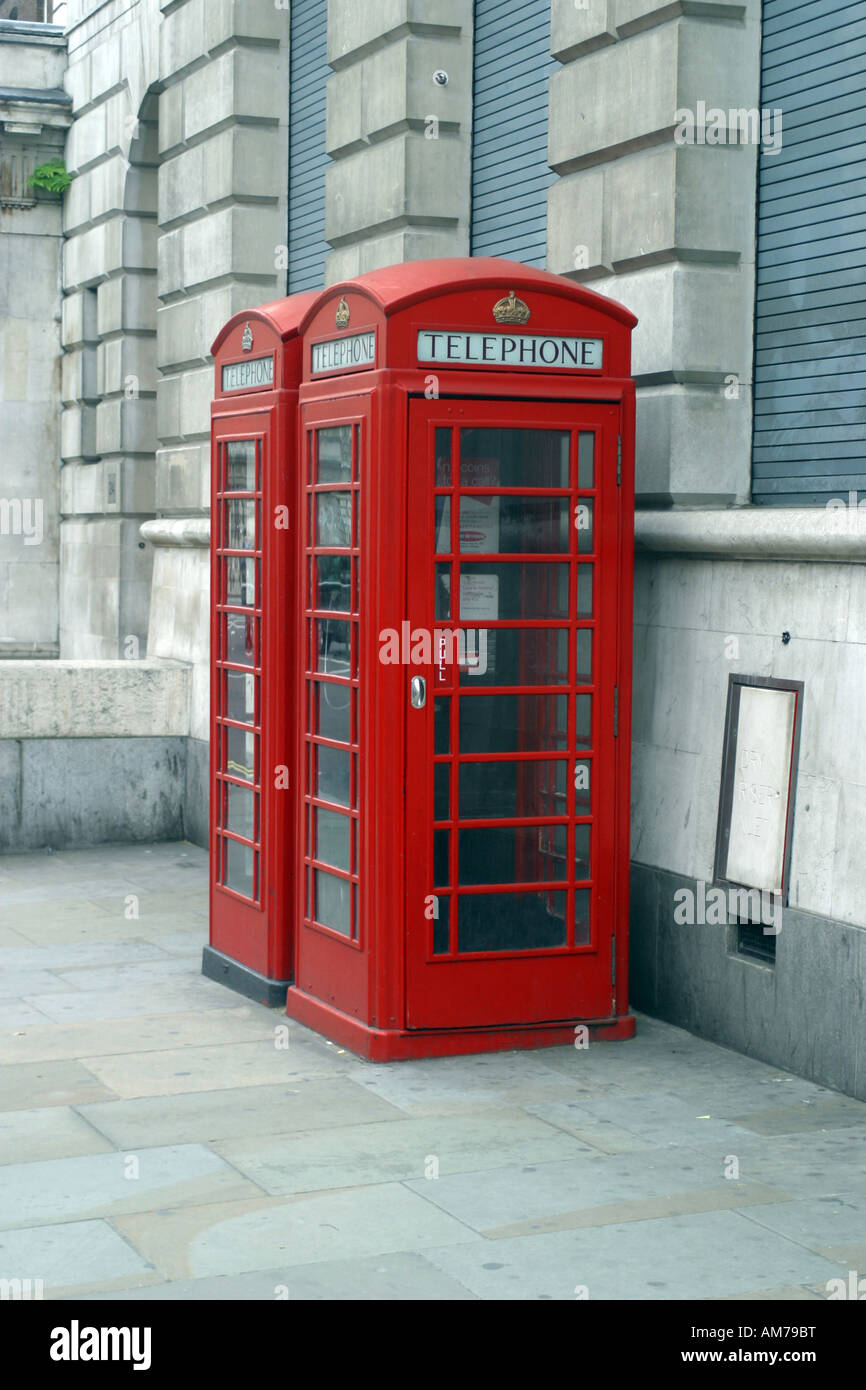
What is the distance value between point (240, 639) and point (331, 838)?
1.32 meters

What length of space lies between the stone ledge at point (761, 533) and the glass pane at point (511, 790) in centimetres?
113

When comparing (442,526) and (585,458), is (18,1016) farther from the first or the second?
(585,458)

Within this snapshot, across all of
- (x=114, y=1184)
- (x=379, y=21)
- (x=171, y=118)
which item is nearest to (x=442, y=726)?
(x=114, y=1184)

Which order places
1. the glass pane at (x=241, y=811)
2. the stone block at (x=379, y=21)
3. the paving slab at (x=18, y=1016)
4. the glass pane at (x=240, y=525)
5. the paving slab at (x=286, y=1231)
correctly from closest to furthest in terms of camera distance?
1. the paving slab at (x=286, y=1231)
2. the paving slab at (x=18, y=1016)
3. the glass pane at (x=240, y=525)
4. the glass pane at (x=241, y=811)
5. the stone block at (x=379, y=21)

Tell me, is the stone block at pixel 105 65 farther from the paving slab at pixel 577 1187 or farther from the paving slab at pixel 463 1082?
the paving slab at pixel 577 1187

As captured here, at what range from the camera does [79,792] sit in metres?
11.8

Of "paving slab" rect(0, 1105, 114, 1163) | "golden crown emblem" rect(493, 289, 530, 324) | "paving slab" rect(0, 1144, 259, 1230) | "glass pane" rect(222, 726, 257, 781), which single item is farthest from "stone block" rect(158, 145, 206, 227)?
"paving slab" rect(0, 1144, 259, 1230)

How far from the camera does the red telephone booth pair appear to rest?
6.73 meters

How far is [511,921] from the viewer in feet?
22.9

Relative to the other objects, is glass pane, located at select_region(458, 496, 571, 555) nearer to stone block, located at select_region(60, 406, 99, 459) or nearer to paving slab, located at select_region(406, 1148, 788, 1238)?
paving slab, located at select_region(406, 1148, 788, 1238)

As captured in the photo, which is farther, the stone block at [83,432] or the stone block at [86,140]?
the stone block at [83,432]

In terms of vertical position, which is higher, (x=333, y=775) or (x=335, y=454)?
(x=335, y=454)

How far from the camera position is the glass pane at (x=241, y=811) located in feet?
26.6

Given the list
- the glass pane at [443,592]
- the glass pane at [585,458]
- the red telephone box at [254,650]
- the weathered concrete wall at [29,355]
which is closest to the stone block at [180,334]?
the weathered concrete wall at [29,355]
